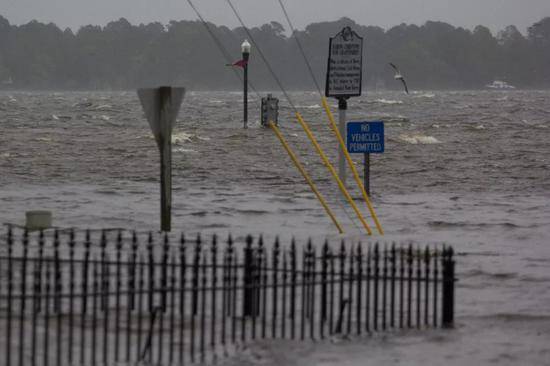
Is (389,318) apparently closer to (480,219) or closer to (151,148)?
(480,219)

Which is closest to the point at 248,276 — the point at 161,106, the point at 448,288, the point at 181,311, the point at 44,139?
the point at 181,311

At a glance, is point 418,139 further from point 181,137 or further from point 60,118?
point 60,118

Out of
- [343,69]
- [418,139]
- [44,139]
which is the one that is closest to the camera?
[343,69]

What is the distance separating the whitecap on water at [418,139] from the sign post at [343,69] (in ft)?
75.0

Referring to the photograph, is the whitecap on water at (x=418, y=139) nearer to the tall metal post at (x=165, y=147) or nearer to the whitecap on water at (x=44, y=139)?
the whitecap on water at (x=44, y=139)

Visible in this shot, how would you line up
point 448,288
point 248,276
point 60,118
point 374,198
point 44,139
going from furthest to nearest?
point 60,118
point 44,139
point 374,198
point 448,288
point 248,276

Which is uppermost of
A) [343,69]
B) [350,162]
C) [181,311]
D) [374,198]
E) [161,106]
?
[343,69]

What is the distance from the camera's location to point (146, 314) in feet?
36.4

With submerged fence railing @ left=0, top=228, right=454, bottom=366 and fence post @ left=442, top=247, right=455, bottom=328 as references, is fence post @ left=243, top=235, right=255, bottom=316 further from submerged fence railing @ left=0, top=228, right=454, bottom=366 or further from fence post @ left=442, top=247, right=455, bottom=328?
fence post @ left=442, top=247, right=455, bottom=328

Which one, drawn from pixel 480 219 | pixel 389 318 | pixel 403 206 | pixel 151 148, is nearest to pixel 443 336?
pixel 389 318

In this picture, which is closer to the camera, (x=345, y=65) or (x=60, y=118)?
(x=345, y=65)

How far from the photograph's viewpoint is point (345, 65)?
21.2m

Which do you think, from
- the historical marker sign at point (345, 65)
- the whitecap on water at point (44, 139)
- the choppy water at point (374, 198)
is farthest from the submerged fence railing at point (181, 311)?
the whitecap on water at point (44, 139)

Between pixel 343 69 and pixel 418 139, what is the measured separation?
24.5 metres
